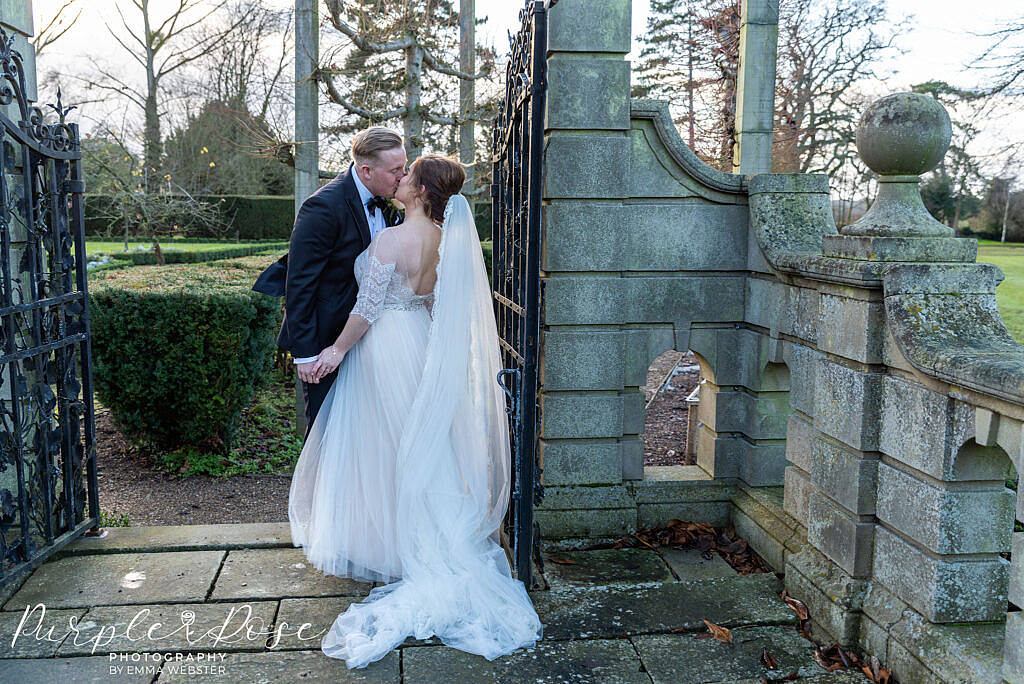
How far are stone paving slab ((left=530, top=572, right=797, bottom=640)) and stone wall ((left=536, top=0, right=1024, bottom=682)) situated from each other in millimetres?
193

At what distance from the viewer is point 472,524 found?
3.69m

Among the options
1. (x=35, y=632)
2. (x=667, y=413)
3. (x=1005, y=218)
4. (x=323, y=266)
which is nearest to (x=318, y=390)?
(x=323, y=266)

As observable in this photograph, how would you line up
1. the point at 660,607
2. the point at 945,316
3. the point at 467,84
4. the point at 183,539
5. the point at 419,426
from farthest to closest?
the point at 467,84 < the point at 183,539 < the point at 419,426 < the point at 660,607 < the point at 945,316

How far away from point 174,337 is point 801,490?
460cm

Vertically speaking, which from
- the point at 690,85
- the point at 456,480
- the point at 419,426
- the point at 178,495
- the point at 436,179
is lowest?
the point at 178,495

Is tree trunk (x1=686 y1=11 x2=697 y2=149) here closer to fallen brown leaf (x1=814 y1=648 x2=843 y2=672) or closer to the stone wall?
the stone wall

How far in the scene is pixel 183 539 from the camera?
4.24m

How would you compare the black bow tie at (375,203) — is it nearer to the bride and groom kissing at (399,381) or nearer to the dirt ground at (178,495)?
the bride and groom kissing at (399,381)

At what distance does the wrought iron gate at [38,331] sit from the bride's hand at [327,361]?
124cm

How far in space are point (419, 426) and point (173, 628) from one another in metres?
1.35

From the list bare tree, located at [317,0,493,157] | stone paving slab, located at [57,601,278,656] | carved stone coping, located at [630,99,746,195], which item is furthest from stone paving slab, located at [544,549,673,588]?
bare tree, located at [317,0,493,157]

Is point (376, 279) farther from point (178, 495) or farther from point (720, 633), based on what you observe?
point (178, 495)

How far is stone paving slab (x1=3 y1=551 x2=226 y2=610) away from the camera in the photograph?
357 cm

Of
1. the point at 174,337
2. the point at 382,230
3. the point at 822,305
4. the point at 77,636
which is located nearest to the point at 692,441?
the point at 822,305
